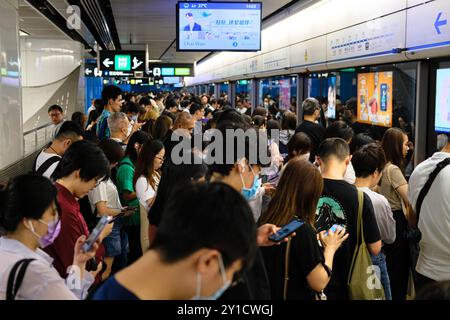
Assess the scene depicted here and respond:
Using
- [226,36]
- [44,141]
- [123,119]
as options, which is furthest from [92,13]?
[123,119]

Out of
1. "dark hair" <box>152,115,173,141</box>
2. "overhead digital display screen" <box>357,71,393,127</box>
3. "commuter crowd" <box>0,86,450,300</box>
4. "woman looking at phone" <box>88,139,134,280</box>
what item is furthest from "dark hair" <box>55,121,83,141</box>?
"overhead digital display screen" <box>357,71,393,127</box>

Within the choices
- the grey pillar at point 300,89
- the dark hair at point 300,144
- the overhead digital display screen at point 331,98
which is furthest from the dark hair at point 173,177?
the grey pillar at point 300,89

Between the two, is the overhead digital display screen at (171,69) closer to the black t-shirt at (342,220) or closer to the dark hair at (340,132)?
the dark hair at (340,132)

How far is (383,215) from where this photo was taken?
139 inches

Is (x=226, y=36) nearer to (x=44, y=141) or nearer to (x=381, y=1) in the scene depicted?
(x=381, y=1)

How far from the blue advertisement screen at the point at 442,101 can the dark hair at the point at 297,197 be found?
3.18 metres

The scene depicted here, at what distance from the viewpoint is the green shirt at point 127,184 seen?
4.90m

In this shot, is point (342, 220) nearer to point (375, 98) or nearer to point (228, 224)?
point (228, 224)

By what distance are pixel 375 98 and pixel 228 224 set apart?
6052 millimetres

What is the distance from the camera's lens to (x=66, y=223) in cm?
292

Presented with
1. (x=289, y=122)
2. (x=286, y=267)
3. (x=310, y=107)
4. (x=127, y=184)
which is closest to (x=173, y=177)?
(x=286, y=267)

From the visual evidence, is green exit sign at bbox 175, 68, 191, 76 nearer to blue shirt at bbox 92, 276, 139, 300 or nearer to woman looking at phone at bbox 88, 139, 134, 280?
woman looking at phone at bbox 88, 139, 134, 280

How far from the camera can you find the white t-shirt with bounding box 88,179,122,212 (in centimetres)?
425

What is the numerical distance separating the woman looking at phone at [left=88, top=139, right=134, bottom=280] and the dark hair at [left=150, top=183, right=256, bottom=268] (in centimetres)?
256
